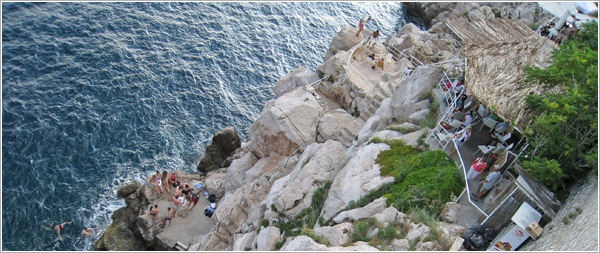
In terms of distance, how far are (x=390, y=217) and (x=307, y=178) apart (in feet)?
21.4

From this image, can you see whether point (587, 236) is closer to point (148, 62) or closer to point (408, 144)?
point (408, 144)

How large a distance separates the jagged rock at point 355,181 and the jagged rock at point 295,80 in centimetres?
1740

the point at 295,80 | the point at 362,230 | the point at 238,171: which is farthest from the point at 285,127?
the point at 362,230

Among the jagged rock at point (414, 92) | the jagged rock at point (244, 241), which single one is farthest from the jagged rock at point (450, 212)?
the jagged rock at point (244, 241)

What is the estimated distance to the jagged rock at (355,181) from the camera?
846 inches

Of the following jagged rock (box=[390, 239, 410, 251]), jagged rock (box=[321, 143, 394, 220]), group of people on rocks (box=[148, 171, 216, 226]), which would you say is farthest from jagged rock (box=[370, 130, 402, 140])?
group of people on rocks (box=[148, 171, 216, 226])

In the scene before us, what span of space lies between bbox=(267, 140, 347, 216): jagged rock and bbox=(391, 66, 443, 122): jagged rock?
15.5 feet

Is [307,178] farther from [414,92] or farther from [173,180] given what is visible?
[173,180]

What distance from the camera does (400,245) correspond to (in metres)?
17.7

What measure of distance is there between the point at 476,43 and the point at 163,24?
110 feet

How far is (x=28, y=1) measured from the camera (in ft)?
148

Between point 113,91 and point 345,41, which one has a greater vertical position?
point 345,41

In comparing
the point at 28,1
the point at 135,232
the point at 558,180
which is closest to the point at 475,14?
the point at 558,180

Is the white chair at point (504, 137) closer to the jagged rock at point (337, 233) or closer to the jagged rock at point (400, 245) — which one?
the jagged rock at point (400, 245)
